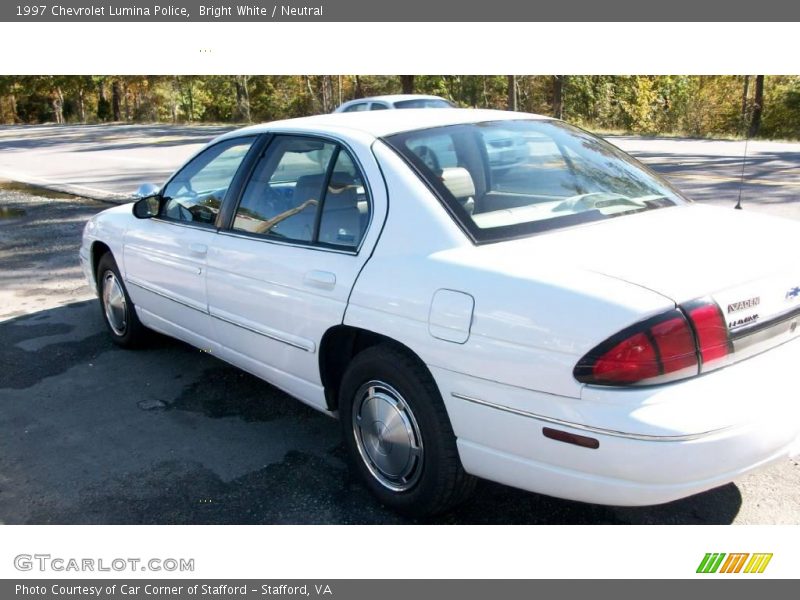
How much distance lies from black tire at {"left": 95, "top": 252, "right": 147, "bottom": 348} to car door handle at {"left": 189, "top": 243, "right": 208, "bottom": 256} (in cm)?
116

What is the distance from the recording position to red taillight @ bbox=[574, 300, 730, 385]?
240cm

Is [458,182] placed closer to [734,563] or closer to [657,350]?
[657,350]

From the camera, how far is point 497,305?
2.66 metres

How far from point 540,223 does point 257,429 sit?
2024mm

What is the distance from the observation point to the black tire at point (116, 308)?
17.6 feet

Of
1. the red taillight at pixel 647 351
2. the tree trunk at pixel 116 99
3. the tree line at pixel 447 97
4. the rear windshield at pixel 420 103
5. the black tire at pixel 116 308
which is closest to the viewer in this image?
the red taillight at pixel 647 351

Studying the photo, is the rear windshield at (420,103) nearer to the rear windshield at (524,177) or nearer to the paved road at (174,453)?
the paved road at (174,453)

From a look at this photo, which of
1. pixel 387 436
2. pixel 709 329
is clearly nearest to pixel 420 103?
pixel 387 436

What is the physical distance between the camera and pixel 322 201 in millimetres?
3611

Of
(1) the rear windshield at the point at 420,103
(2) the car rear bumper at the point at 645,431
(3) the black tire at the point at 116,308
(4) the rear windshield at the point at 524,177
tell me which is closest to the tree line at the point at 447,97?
(1) the rear windshield at the point at 420,103

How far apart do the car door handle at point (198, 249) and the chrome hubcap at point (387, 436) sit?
4.90 ft

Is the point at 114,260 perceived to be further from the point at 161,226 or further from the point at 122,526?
the point at 122,526

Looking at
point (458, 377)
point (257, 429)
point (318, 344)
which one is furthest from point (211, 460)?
point (458, 377)

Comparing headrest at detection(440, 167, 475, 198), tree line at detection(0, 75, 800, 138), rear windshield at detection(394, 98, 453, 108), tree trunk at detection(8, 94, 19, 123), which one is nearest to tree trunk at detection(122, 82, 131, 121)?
tree line at detection(0, 75, 800, 138)
